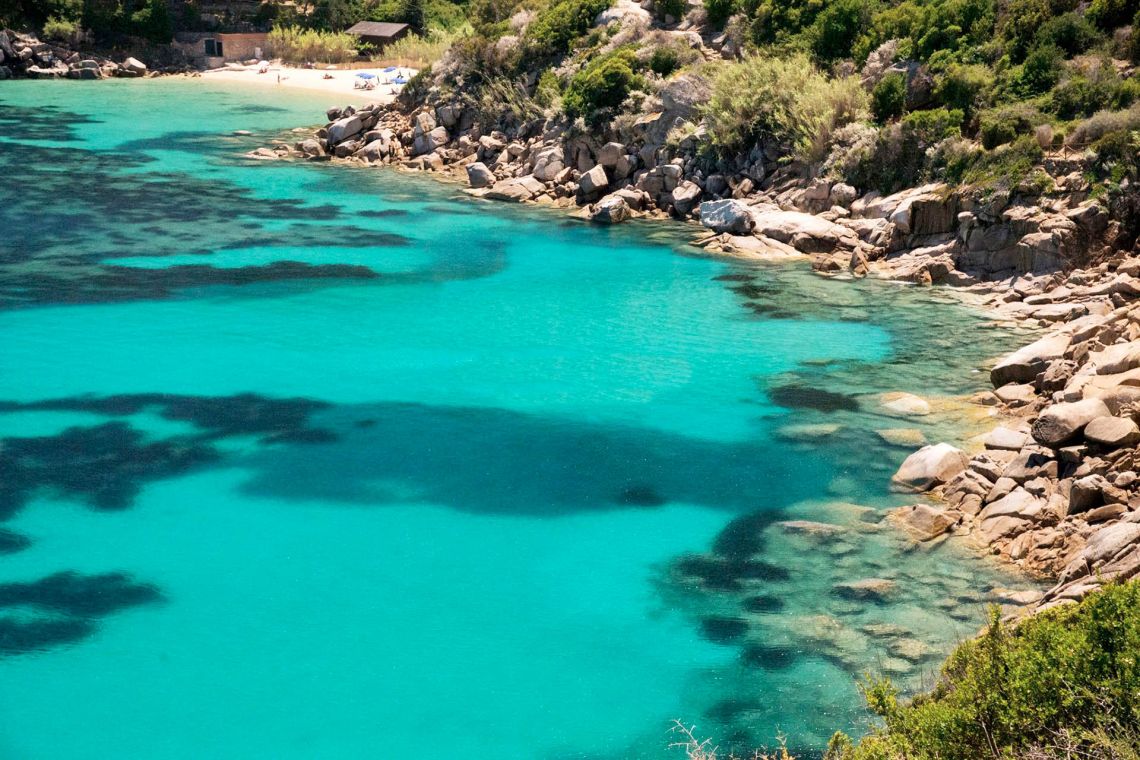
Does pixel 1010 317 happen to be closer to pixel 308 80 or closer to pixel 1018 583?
pixel 1018 583

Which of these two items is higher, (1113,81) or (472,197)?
(1113,81)

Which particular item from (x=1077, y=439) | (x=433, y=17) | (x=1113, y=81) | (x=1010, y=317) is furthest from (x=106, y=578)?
(x=433, y=17)

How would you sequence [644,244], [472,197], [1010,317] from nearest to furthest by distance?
[1010,317], [644,244], [472,197]

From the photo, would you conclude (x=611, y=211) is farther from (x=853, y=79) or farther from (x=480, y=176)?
(x=853, y=79)

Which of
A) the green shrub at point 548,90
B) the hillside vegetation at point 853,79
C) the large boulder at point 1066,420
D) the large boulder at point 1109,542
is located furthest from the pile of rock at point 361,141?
the large boulder at point 1109,542

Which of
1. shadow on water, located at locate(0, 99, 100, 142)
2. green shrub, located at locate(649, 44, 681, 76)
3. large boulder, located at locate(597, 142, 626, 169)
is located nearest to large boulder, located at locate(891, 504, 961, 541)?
large boulder, located at locate(597, 142, 626, 169)

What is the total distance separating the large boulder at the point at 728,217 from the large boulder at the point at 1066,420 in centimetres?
2008

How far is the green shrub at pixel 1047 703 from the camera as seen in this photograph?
31.8 feet

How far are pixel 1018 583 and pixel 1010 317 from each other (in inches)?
557

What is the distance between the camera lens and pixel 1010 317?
29.8 meters

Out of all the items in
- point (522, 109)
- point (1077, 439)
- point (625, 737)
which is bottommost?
point (625, 737)

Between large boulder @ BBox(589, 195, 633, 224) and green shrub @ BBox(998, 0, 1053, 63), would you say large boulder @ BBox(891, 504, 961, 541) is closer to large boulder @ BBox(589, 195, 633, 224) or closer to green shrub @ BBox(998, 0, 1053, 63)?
green shrub @ BBox(998, 0, 1053, 63)

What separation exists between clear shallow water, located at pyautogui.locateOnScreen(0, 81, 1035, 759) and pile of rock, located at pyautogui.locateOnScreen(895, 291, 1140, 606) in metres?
0.89

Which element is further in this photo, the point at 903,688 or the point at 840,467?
the point at 840,467
